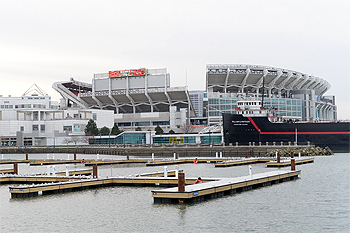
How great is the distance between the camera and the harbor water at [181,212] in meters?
22.3

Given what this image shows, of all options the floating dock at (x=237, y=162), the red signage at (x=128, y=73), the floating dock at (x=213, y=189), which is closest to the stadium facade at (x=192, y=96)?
the red signage at (x=128, y=73)

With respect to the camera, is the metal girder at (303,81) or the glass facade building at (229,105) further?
the metal girder at (303,81)

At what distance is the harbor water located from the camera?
73.3 ft

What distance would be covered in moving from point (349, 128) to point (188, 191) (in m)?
60.5

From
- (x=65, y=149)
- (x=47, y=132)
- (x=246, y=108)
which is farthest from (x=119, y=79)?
(x=246, y=108)

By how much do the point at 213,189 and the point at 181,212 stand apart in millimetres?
4939

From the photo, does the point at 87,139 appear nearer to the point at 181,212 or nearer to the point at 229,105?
the point at 229,105

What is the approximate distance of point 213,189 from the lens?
29781 mm

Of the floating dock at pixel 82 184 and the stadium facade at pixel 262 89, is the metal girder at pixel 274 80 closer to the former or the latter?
the stadium facade at pixel 262 89

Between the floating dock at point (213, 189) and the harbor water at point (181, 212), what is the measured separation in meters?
0.52

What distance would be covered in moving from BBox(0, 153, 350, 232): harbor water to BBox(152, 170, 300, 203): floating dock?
0.52m

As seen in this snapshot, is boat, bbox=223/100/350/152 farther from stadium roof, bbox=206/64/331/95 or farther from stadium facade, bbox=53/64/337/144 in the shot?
stadium roof, bbox=206/64/331/95

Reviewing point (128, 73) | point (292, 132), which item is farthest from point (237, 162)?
point (128, 73)

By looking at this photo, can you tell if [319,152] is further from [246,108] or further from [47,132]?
[47,132]
